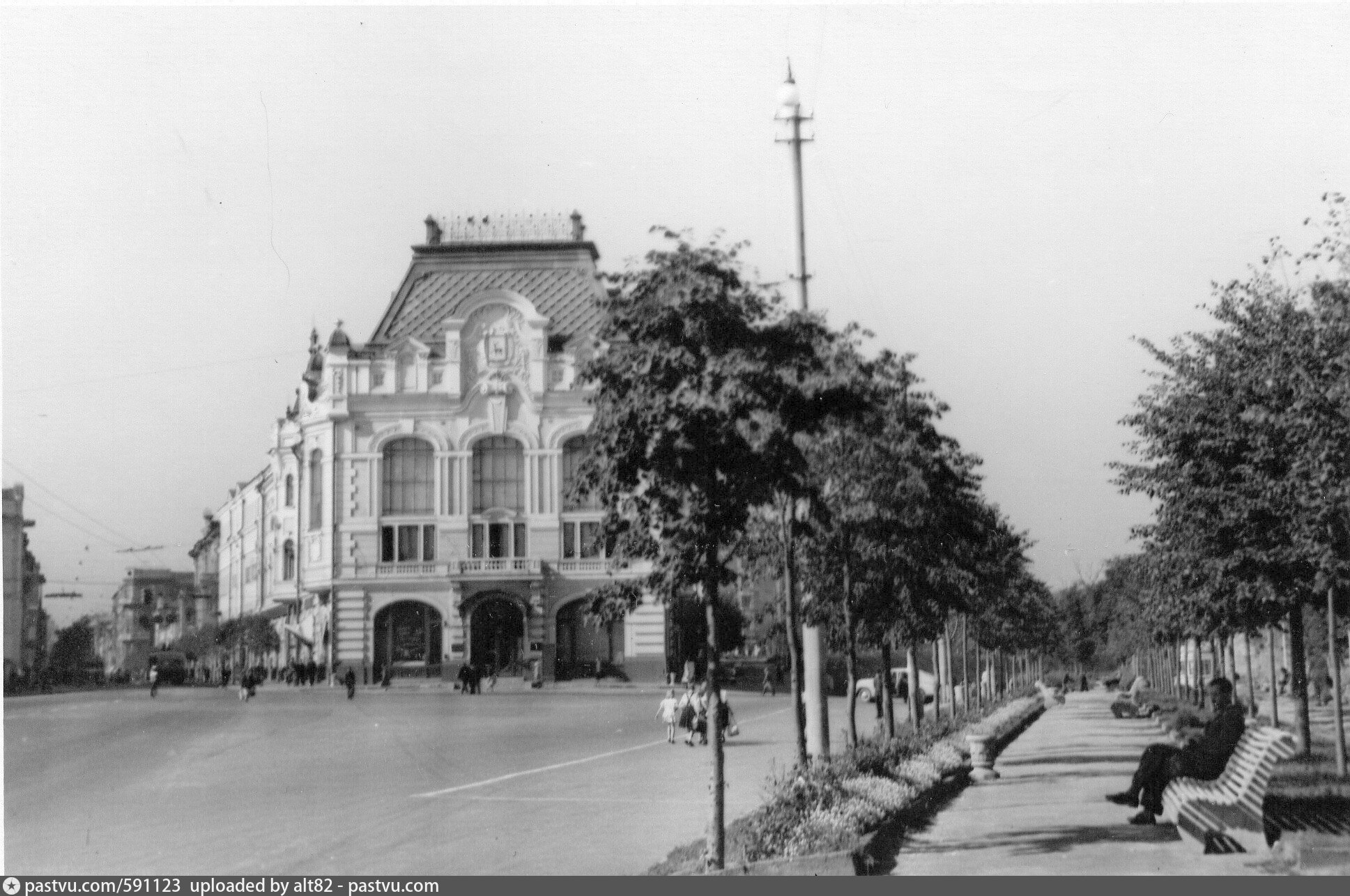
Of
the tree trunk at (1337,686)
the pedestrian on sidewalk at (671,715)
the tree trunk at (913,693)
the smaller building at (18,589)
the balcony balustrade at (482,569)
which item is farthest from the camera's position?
the smaller building at (18,589)

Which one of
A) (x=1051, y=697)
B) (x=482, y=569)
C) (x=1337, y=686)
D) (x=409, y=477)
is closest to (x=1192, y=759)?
(x=1337, y=686)

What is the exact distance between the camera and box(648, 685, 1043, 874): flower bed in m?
12.2

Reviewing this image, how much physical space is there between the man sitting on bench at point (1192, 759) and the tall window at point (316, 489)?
60681mm

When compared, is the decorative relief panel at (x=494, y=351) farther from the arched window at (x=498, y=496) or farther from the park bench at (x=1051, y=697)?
the park bench at (x=1051, y=697)

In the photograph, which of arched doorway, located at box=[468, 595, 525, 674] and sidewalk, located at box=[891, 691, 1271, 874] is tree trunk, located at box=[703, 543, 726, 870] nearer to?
sidewalk, located at box=[891, 691, 1271, 874]

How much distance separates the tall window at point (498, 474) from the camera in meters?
72.1

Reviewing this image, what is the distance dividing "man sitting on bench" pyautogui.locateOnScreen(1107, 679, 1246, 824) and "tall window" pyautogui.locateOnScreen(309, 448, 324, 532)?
6068cm

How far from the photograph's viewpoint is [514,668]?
71188mm

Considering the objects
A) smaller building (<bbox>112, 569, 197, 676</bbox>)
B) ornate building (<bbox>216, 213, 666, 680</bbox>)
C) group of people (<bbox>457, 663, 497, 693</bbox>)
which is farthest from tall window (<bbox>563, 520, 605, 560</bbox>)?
smaller building (<bbox>112, 569, 197, 676</bbox>)

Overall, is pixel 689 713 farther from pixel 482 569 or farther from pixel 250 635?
pixel 250 635

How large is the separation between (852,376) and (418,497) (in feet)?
193

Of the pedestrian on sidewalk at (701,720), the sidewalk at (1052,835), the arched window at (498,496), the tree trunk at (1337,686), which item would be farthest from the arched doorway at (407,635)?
the tree trunk at (1337,686)
